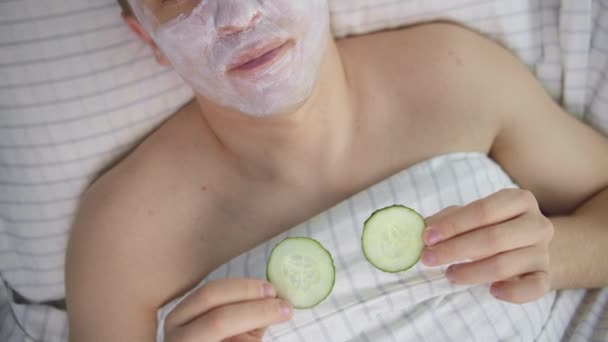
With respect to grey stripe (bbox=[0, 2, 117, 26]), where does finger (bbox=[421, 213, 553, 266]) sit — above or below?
below

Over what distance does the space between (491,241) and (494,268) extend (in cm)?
5

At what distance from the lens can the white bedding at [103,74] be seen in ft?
4.15

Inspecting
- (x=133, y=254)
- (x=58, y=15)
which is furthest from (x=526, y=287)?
(x=58, y=15)

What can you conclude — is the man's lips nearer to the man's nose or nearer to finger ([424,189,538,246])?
the man's nose

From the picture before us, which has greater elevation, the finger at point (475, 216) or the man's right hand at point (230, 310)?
the finger at point (475, 216)

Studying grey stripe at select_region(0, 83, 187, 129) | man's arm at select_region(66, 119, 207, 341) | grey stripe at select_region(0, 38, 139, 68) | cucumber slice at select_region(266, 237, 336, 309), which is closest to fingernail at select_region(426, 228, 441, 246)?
cucumber slice at select_region(266, 237, 336, 309)

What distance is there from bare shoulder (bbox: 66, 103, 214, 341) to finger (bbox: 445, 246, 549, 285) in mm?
476

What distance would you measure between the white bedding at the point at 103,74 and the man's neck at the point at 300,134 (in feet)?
0.59

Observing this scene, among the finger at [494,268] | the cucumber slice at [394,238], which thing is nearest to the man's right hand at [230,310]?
the cucumber slice at [394,238]

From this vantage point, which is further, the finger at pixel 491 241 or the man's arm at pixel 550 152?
the man's arm at pixel 550 152

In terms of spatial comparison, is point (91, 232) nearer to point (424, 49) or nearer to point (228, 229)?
point (228, 229)

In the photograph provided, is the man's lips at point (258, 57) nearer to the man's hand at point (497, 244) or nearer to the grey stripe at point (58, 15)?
the man's hand at point (497, 244)

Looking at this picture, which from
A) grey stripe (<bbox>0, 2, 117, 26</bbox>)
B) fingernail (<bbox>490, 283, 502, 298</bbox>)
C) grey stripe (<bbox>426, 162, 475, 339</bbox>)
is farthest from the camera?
grey stripe (<bbox>0, 2, 117, 26</bbox>)

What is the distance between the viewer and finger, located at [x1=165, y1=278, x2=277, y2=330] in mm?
890
